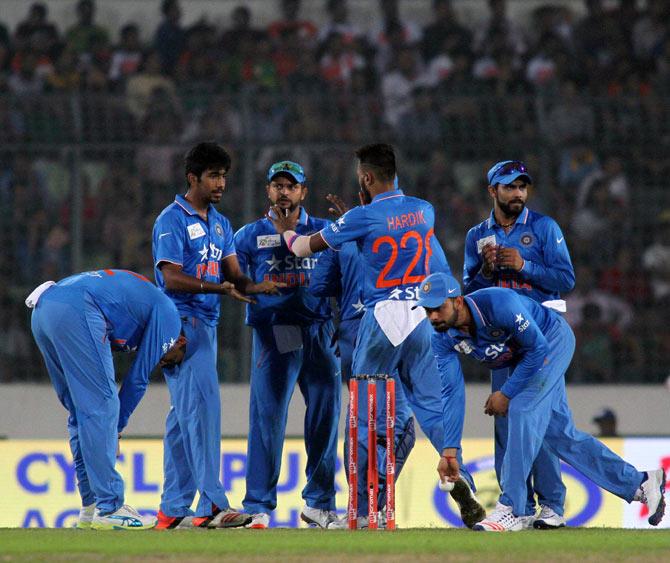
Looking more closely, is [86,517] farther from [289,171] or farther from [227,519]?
[289,171]

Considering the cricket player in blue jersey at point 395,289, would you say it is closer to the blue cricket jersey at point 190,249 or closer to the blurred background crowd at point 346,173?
the blue cricket jersey at point 190,249

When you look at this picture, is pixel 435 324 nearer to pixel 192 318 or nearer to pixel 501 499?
pixel 501 499

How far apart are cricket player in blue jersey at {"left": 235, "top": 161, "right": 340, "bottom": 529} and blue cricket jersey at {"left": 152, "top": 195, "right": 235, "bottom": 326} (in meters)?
0.46

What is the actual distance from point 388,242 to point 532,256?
0.90 m

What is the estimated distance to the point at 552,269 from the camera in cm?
749

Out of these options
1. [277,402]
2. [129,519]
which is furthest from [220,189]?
[129,519]

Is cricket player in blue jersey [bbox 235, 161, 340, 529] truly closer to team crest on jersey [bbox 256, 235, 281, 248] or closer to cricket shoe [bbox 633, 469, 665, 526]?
team crest on jersey [bbox 256, 235, 281, 248]

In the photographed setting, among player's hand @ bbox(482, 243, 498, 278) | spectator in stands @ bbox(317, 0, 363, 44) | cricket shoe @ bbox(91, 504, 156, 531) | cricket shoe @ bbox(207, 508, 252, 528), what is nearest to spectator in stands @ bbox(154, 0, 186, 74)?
spectator in stands @ bbox(317, 0, 363, 44)

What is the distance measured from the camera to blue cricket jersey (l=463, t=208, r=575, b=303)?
24.5 ft

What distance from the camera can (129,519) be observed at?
6.84m

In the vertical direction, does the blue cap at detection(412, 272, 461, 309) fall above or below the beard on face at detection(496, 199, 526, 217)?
below

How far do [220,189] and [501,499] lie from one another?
237 cm

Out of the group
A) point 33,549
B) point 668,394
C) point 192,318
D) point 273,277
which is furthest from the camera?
point 668,394

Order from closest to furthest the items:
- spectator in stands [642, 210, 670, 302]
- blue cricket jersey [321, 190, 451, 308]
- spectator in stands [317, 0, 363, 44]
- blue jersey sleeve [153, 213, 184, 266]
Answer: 1. blue cricket jersey [321, 190, 451, 308]
2. blue jersey sleeve [153, 213, 184, 266]
3. spectator in stands [642, 210, 670, 302]
4. spectator in stands [317, 0, 363, 44]
